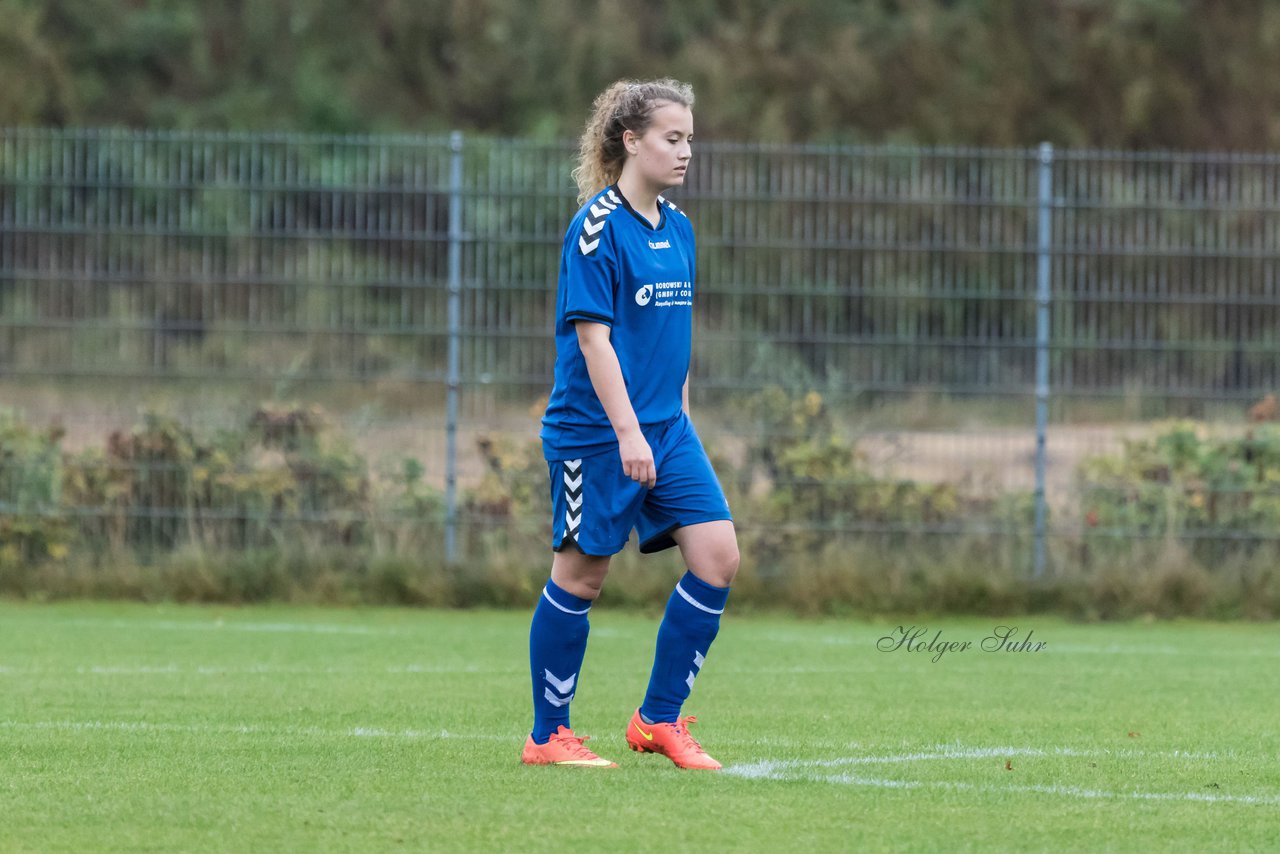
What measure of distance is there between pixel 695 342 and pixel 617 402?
6039 mm

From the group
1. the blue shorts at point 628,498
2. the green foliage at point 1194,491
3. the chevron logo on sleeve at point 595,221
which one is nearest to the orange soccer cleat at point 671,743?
the blue shorts at point 628,498

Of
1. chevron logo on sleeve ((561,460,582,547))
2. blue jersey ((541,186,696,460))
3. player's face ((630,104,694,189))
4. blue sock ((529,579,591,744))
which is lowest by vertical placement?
blue sock ((529,579,591,744))

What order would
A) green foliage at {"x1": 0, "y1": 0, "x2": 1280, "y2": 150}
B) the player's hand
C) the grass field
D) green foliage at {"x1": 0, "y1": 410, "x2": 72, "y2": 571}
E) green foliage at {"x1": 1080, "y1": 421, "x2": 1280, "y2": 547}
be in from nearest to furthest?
the grass field
the player's hand
green foliage at {"x1": 1080, "y1": 421, "x2": 1280, "y2": 547}
green foliage at {"x1": 0, "y1": 410, "x2": 72, "y2": 571}
green foliage at {"x1": 0, "y1": 0, "x2": 1280, "y2": 150}

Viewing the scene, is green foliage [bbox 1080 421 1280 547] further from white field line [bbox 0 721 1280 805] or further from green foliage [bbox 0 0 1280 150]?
green foliage [bbox 0 0 1280 150]

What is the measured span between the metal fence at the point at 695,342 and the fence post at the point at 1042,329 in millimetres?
19

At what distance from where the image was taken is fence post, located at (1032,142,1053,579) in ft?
36.9

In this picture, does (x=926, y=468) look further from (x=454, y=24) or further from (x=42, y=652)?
(x=454, y=24)

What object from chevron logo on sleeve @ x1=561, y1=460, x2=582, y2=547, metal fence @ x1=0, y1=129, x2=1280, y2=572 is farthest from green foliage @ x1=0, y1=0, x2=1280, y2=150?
chevron logo on sleeve @ x1=561, y1=460, x2=582, y2=547

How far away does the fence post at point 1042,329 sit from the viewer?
11.3 meters

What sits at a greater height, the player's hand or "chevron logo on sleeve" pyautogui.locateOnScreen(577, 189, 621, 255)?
"chevron logo on sleeve" pyautogui.locateOnScreen(577, 189, 621, 255)

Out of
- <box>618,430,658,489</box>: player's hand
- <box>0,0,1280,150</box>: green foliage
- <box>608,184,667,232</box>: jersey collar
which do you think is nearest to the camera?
<box>618,430,658,489</box>: player's hand

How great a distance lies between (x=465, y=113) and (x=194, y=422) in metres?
22.7

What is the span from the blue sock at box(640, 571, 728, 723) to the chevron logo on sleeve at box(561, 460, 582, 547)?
325 millimetres

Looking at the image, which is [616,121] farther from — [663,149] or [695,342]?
[695,342]
